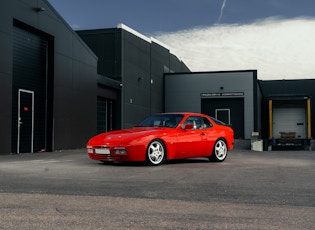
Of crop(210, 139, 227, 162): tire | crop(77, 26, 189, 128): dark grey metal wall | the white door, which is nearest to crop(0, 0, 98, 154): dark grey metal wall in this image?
the white door

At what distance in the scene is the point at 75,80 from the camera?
20.7m

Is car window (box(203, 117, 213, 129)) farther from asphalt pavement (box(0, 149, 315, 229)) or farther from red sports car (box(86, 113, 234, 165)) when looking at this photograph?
asphalt pavement (box(0, 149, 315, 229))

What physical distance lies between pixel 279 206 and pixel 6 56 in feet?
39.7

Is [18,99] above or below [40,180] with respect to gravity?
above

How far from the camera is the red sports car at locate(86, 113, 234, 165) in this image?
10547 millimetres

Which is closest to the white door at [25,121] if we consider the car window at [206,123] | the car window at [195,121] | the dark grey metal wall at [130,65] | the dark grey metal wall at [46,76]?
the dark grey metal wall at [46,76]

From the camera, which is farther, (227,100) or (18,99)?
(227,100)

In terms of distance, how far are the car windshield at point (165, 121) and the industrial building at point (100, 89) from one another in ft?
18.6

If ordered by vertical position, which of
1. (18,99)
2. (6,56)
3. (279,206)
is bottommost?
(279,206)

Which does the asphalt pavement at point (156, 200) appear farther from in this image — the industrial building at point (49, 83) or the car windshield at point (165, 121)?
the industrial building at point (49, 83)

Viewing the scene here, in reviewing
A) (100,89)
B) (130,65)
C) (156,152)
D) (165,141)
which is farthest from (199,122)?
(130,65)

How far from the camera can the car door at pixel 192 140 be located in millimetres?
11391

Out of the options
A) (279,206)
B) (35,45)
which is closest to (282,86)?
(35,45)

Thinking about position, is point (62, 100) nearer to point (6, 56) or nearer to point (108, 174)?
point (6, 56)
